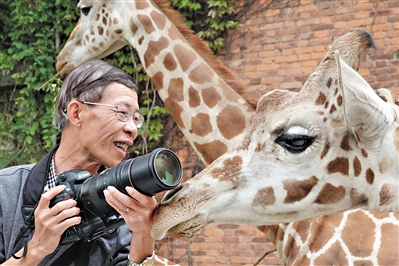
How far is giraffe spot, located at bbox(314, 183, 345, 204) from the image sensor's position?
177 centimetres

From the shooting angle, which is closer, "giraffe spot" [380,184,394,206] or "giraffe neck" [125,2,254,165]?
"giraffe spot" [380,184,394,206]

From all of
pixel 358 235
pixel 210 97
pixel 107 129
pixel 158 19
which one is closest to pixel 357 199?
pixel 107 129

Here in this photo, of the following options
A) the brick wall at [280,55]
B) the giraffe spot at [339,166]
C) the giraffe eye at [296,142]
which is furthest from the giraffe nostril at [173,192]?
the brick wall at [280,55]

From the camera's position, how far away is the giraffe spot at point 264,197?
1810mm

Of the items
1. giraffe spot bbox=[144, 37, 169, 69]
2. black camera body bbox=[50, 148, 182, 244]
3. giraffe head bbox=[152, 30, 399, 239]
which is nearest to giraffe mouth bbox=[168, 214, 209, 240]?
giraffe head bbox=[152, 30, 399, 239]

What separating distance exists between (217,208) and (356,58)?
64 centimetres

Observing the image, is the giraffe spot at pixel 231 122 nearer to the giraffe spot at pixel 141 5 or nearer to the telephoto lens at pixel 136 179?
the giraffe spot at pixel 141 5

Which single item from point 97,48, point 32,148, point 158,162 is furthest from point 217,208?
point 32,148

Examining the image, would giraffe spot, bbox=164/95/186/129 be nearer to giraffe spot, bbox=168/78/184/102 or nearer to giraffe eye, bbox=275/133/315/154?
giraffe spot, bbox=168/78/184/102

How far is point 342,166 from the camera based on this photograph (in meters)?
1.77

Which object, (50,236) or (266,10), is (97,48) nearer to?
(266,10)

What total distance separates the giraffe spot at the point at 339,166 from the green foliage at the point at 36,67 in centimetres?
366

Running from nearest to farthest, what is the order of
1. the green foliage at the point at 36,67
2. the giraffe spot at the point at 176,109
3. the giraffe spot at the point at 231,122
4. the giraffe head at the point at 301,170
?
the giraffe head at the point at 301,170 → the giraffe spot at the point at 231,122 → the giraffe spot at the point at 176,109 → the green foliage at the point at 36,67

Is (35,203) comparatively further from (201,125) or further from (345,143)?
(201,125)
